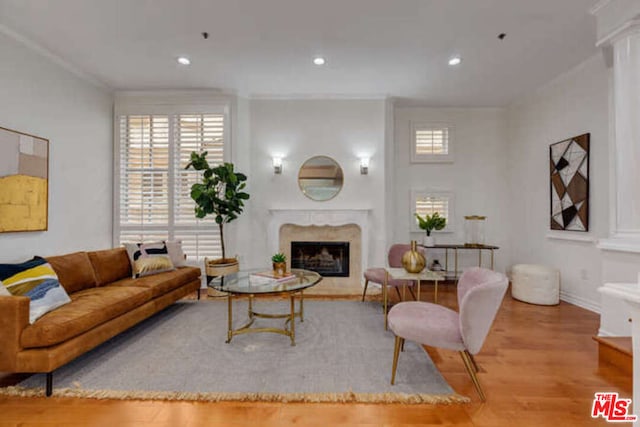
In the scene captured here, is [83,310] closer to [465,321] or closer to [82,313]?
[82,313]

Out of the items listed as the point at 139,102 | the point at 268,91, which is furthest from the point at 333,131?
the point at 139,102

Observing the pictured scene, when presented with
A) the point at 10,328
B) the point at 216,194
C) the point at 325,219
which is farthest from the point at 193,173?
the point at 10,328

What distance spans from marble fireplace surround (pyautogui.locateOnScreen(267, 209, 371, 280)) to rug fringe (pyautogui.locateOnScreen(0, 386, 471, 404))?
2748 mm

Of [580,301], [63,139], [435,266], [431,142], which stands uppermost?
[431,142]

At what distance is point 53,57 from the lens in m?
3.62

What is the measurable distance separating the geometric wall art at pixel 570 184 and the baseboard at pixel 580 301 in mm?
910

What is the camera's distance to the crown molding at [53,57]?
3.14 metres

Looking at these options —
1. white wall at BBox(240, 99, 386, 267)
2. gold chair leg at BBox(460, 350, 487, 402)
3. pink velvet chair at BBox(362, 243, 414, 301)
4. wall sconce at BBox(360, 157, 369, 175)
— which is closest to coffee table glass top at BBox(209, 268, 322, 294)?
pink velvet chair at BBox(362, 243, 414, 301)

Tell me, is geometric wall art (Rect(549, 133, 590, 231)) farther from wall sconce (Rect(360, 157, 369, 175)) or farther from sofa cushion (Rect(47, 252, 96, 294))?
sofa cushion (Rect(47, 252, 96, 294))

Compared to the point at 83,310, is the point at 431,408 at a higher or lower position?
lower

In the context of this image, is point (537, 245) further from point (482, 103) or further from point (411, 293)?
point (482, 103)

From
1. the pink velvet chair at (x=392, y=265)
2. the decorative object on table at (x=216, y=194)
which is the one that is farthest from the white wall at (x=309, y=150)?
the pink velvet chair at (x=392, y=265)

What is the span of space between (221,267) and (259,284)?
4.70 ft

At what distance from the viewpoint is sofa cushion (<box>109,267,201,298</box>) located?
3.22m
